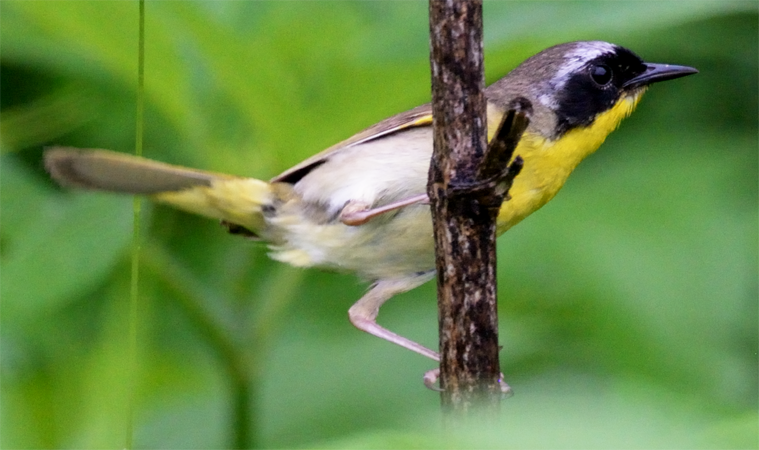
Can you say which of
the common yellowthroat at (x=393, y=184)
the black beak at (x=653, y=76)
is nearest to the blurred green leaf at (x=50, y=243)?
the common yellowthroat at (x=393, y=184)

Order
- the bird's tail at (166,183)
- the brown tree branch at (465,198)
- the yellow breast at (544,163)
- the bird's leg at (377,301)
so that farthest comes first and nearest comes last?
1. the bird's leg at (377,301)
2. the yellow breast at (544,163)
3. the bird's tail at (166,183)
4. the brown tree branch at (465,198)

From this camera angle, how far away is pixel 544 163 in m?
2.14

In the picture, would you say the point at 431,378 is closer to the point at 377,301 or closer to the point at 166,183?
the point at 377,301

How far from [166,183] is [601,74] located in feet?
4.29

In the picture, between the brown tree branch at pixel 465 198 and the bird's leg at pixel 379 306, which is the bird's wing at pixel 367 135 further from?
the brown tree branch at pixel 465 198

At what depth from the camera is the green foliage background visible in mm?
1949

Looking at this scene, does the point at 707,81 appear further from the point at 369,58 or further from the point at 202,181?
the point at 202,181

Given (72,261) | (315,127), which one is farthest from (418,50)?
(72,261)

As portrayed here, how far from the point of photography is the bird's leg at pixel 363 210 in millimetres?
2013

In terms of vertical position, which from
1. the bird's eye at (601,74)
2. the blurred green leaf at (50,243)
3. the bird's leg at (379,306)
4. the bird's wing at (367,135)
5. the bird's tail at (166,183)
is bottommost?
the bird's leg at (379,306)

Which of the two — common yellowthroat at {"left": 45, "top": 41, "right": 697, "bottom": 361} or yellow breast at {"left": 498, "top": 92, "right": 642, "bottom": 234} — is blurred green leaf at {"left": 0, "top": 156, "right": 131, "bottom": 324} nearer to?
common yellowthroat at {"left": 45, "top": 41, "right": 697, "bottom": 361}

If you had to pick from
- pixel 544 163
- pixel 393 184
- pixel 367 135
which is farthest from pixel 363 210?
pixel 544 163

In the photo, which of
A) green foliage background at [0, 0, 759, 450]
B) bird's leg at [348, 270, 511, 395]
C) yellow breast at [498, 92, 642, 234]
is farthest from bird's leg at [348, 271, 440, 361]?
yellow breast at [498, 92, 642, 234]

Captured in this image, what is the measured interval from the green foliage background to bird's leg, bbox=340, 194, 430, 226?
19 centimetres
